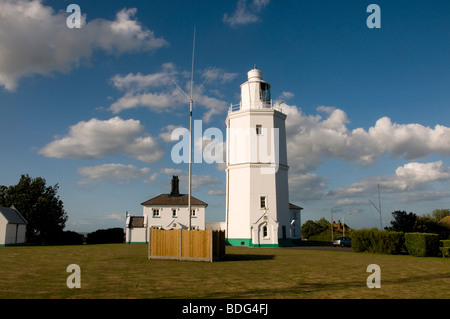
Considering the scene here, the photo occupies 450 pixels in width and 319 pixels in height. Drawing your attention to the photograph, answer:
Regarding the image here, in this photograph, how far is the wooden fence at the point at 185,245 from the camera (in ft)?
66.7

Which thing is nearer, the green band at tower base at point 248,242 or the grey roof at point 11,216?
the green band at tower base at point 248,242

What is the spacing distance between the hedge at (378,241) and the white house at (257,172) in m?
11.0

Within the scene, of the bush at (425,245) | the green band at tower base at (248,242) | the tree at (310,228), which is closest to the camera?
the bush at (425,245)

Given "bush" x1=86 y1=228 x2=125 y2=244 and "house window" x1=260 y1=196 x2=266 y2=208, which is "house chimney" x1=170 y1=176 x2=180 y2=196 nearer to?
"bush" x1=86 y1=228 x2=125 y2=244

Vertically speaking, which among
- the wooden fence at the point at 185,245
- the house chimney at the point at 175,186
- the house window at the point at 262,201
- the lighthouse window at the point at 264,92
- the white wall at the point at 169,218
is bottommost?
the wooden fence at the point at 185,245

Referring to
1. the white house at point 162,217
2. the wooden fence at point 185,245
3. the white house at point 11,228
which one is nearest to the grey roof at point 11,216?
the white house at point 11,228

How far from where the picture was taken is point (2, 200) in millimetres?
56594

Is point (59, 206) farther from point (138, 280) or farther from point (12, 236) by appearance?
point (138, 280)

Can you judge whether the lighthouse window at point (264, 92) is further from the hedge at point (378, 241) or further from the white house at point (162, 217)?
the hedge at point (378, 241)

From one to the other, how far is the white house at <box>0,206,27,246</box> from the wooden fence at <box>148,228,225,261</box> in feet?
97.3

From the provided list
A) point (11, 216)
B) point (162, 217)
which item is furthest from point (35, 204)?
point (162, 217)

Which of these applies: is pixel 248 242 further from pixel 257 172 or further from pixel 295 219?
pixel 295 219
